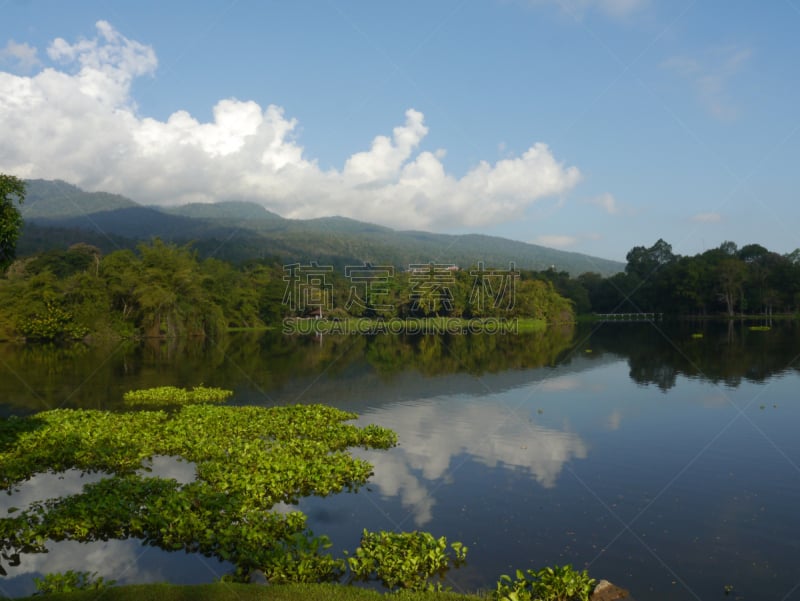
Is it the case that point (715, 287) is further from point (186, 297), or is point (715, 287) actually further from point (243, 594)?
point (243, 594)

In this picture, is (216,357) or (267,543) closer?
(267,543)

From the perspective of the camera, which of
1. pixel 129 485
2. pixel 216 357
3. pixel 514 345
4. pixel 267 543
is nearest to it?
pixel 267 543

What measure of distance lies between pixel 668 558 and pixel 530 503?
12.4 feet

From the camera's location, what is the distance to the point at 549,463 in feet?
61.1

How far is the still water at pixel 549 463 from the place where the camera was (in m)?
11.7

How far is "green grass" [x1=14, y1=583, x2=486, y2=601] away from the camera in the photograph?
884 cm

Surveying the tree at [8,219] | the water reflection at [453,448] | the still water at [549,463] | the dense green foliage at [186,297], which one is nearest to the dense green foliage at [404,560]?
the still water at [549,463]

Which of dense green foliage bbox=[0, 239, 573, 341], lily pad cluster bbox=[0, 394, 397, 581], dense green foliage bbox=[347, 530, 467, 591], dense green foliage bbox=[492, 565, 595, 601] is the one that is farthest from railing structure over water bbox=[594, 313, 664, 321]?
dense green foliage bbox=[492, 565, 595, 601]

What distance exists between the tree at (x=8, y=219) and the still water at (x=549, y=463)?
20.9ft

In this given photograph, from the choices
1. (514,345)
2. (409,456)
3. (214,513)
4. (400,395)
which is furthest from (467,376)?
(214,513)

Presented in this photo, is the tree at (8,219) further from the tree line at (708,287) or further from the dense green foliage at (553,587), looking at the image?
the tree line at (708,287)

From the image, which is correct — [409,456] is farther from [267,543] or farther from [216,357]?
[216,357]

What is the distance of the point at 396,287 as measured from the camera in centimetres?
10425

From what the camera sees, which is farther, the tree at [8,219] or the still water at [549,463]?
the tree at [8,219]
